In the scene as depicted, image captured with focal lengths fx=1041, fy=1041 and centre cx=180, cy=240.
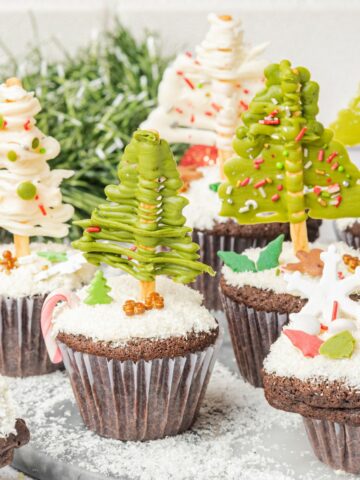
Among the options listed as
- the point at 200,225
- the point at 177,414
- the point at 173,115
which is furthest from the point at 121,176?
the point at 173,115

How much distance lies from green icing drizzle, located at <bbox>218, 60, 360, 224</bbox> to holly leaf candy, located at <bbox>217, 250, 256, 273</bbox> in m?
0.13

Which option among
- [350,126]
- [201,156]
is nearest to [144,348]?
[350,126]

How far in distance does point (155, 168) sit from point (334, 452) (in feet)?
3.21

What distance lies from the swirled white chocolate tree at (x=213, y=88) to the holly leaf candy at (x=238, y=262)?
77cm

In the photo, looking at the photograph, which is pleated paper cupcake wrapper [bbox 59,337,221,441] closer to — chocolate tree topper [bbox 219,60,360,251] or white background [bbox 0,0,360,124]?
chocolate tree topper [bbox 219,60,360,251]

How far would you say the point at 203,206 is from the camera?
4180 millimetres

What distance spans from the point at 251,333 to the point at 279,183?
0.53 m

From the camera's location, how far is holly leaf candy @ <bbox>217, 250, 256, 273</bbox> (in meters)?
3.59

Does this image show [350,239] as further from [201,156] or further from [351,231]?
[201,156]

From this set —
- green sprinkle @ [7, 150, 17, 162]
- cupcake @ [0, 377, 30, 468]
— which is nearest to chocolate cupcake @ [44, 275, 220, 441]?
cupcake @ [0, 377, 30, 468]

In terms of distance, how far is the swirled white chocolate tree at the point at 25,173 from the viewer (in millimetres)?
3590

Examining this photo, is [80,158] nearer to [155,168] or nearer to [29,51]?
[29,51]

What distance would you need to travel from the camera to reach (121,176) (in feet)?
10.4

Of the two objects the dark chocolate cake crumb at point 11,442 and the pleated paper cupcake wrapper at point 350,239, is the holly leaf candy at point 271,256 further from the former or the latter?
the dark chocolate cake crumb at point 11,442
